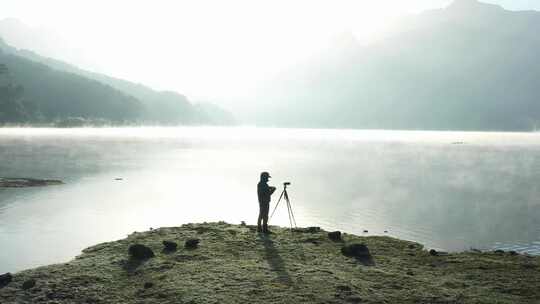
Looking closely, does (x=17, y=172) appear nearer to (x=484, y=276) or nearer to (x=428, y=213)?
(x=428, y=213)

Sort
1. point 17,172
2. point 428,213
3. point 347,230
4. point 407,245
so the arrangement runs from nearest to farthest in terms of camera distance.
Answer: point 407,245 < point 347,230 < point 428,213 < point 17,172

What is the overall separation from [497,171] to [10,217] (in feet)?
313

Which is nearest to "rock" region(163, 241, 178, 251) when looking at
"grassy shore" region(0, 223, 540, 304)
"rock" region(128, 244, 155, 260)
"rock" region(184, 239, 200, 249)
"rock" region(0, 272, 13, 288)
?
"grassy shore" region(0, 223, 540, 304)

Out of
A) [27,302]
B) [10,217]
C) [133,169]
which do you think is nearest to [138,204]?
[10,217]

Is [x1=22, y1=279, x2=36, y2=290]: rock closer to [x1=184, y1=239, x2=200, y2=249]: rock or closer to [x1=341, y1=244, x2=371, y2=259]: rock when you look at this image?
[x1=184, y1=239, x2=200, y2=249]: rock

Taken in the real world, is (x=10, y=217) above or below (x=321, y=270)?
below

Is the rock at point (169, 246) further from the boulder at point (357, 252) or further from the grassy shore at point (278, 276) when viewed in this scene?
the boulder at point (357, 252)

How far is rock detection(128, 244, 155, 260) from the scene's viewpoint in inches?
845

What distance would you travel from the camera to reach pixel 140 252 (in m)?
21.5

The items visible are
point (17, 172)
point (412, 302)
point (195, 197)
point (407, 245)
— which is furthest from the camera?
point (17, 172)

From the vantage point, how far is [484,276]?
60.9 feet

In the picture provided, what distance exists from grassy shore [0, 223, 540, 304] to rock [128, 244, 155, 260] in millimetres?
394

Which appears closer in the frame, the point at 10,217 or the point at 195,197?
the point at 10,217

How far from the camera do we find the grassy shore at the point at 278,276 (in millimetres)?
16203
